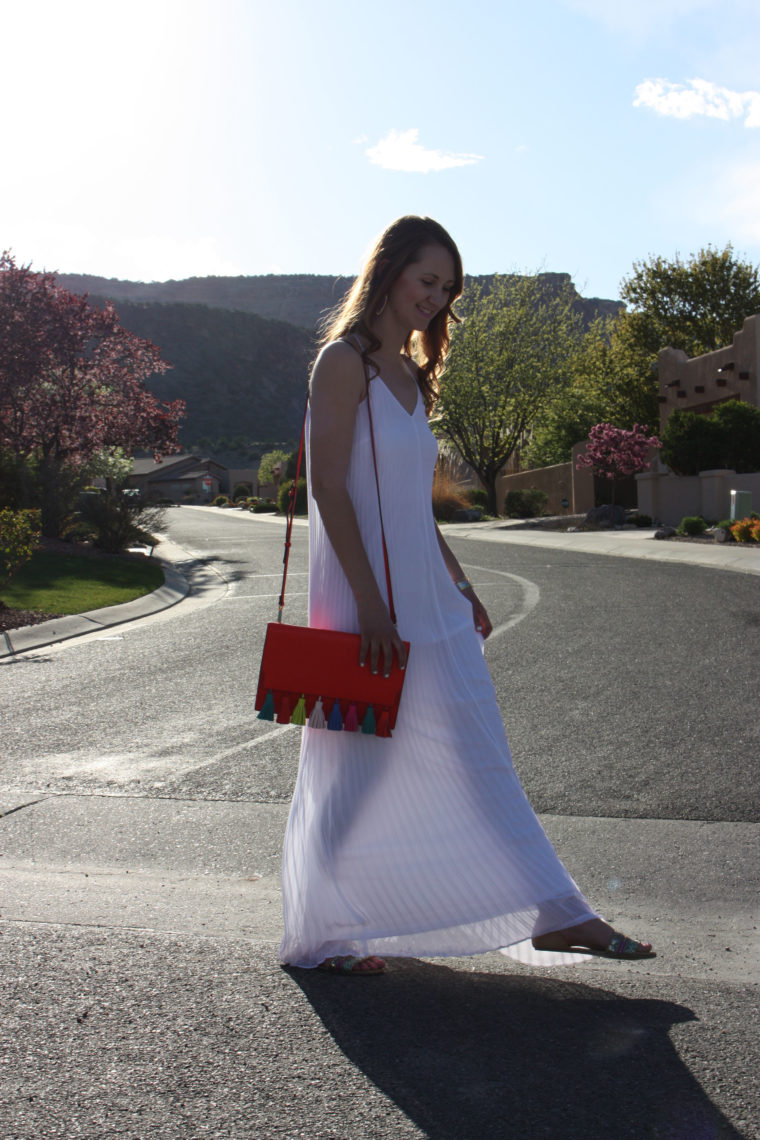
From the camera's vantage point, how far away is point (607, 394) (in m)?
52.1

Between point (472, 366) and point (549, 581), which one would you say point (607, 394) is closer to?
point (472, 366)

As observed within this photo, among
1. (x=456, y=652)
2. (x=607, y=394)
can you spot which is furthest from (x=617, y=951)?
(x=607, y=394)

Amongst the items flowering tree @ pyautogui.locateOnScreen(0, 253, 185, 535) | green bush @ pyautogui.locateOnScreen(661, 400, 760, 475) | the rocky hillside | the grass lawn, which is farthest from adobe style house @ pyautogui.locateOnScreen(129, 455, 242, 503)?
the grass lawn

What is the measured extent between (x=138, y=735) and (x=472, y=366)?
120 ft

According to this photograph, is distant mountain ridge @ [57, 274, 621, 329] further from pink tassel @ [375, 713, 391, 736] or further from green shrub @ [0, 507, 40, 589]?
pink tassel @ [375, 713, 391, 736]

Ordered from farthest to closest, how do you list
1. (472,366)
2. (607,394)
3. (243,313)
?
(243,313) < (607,394) < (472,366)

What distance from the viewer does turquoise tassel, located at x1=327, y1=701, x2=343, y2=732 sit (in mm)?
2662

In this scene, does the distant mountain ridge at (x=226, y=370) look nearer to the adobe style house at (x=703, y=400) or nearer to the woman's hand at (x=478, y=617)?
the adobe style house at (x=703, y=400)

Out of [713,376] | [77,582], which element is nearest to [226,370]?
[713,376]

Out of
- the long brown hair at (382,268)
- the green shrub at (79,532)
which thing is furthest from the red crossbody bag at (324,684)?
the green shrub at (79,532)

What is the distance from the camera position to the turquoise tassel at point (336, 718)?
266cm

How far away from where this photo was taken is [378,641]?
8.72 feet

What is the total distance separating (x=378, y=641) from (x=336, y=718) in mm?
218

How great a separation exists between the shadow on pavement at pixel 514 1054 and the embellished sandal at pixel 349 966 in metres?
0.02
